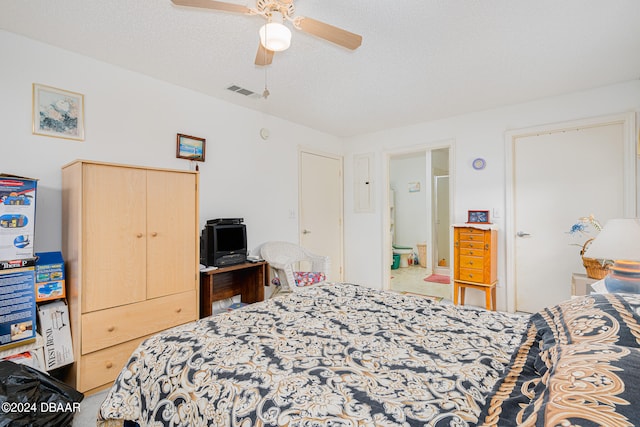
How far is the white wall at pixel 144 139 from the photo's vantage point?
222cm

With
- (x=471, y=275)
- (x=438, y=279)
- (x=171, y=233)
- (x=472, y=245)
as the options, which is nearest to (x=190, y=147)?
→ (x=171, y=233)

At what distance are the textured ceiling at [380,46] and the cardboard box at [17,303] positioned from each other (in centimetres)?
169

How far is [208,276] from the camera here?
9.33 ft

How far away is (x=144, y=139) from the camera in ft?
9.31

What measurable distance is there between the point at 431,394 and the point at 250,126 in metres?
3.53

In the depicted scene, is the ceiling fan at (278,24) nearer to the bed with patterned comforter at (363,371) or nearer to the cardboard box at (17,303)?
the bed with patterned comforter at (363,371)

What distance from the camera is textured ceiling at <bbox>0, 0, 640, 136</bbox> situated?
1.93 m

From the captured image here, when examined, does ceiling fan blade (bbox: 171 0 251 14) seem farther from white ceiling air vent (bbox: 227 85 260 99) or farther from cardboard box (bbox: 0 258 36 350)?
cardboard box (bbox: 0 258 36 350)

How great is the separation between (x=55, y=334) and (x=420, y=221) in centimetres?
629

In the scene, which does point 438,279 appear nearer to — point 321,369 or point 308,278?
point 308,278

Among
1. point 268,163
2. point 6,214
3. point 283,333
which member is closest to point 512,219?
point 268,163

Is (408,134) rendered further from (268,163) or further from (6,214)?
Result: (6,214)

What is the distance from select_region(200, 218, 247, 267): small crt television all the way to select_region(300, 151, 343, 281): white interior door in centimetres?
131

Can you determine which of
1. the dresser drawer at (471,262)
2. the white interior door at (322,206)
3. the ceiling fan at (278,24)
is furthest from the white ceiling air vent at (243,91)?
the dresser drawer at (471,262)
